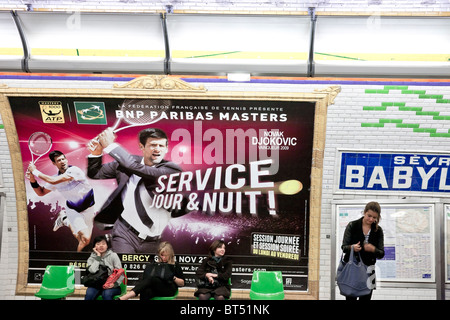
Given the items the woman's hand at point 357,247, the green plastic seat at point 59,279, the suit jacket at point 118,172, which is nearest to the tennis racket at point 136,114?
the suit jacket at point 118,172

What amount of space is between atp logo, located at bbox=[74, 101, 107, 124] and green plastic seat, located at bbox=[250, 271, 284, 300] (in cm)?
250

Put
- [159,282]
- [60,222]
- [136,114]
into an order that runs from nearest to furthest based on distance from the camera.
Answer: [159,282], [136,114], [60,222]

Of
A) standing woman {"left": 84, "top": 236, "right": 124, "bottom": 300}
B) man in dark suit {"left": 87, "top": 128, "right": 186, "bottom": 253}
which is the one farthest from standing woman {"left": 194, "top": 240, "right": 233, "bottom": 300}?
standing woman {"left": 84, "top": 236, "right": 124, "bottom": 300}

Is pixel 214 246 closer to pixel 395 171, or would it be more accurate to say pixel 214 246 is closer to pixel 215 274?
pixel 215 274

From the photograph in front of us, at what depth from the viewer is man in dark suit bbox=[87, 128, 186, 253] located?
5.94m

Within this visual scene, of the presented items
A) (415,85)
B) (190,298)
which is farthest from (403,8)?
(190,298)

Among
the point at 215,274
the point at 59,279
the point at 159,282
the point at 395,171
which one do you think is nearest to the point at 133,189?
the point at 159,282

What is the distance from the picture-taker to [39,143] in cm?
595

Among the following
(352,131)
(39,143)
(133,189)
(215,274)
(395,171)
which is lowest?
(215,274)

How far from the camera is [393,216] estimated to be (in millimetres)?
5793

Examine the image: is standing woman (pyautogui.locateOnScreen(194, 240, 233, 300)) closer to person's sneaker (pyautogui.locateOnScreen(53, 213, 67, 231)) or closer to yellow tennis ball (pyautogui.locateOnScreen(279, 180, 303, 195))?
yellow tennis ball (pyautogui.locateOnScreen(279, 180, 303, 195))

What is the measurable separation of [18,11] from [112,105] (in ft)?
4.51

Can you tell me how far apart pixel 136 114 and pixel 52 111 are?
97cm
